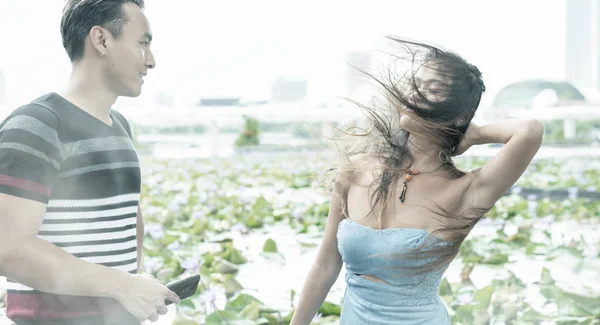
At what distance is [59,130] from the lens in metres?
0.57

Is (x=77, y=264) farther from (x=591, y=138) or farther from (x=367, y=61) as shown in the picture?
(x=591, y=138)

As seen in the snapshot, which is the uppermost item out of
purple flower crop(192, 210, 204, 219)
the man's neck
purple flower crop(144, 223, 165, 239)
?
the man's neck

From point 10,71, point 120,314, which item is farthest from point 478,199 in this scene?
point 10,71

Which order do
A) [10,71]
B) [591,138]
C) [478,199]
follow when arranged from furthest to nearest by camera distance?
1. [591,138]
2. [10,71]
3. [478,199]

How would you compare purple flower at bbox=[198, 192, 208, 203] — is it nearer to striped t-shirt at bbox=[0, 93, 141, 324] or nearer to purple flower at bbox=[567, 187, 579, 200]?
purple flower at bbox=[567, 187, 579, 200]

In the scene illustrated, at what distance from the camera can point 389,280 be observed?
28.3 inches

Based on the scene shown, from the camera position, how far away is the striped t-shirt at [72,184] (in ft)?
1.79

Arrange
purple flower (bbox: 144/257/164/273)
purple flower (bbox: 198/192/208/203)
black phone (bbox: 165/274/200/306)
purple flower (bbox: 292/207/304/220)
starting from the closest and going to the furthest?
black phone (bbox: 165/274/200/306) < purple flower (bbox: 144/257/164/273) < purple flower (bbox: 292/207/304/220) < purple flower (bbox: 198/192/208/203)

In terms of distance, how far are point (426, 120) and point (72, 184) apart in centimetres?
34

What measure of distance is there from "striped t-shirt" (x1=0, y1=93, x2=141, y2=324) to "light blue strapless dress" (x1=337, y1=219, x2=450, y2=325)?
0.75 ft

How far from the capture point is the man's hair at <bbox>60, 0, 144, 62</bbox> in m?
0.61

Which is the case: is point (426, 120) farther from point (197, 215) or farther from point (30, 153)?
point (197, 215)

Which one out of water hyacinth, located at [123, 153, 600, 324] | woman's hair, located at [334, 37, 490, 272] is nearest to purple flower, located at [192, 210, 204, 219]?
water hyacinth, located at [123, 153, 600, 324]

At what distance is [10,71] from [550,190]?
96.1 inches
